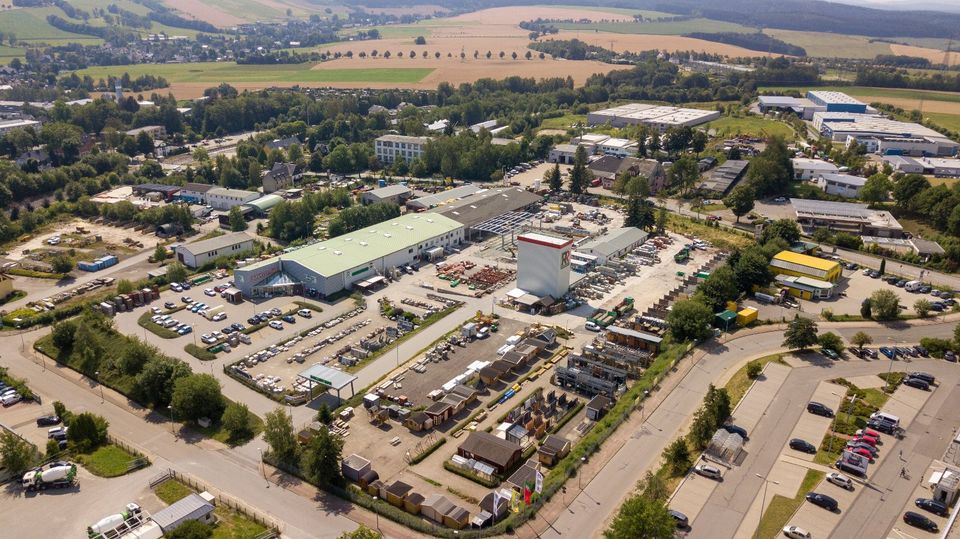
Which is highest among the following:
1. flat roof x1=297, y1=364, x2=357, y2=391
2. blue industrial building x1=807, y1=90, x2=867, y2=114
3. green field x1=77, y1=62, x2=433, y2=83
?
green field x1=77, y1=62, x2=433, y2=83

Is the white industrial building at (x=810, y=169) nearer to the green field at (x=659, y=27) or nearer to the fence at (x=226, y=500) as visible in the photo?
the fence at (x=226, y=500)

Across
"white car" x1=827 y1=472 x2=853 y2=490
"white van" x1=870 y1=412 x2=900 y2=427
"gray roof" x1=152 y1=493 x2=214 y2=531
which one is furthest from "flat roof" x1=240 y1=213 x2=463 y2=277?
"white van" x1=870 y1=412 x2=900 y2=427

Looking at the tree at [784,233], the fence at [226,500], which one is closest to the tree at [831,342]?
the tree at [784,233]

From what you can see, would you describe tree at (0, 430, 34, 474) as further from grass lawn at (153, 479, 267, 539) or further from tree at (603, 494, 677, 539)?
tree at (603, 494, 677, 539)

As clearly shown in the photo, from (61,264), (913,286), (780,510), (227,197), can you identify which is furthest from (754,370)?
(227,197)

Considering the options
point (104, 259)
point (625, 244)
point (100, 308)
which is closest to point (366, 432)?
point (100, 308)

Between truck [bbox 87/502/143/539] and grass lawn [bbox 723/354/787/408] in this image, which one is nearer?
truck [bbox 87/502/143/539]

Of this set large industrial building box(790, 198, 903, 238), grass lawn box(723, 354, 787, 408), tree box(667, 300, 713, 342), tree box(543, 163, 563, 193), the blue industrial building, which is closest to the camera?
grass lawn box(723, 354, 787, 408)
